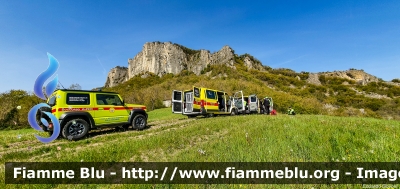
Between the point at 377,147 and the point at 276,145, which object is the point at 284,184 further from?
the point at 377,147

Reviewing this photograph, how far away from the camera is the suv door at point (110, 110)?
927 cm

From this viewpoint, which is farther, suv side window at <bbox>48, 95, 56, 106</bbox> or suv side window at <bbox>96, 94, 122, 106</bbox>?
suv side window at <bbox>96, 94, 122, 106</bbox>

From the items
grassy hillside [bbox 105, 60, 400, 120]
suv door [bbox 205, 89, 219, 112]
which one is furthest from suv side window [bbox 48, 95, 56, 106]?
grassy hillside [bbox 105, 60, 400, 120]

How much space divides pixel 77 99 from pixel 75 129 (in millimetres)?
1400

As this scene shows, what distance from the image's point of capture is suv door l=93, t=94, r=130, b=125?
9.27m

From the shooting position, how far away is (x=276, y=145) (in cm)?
474

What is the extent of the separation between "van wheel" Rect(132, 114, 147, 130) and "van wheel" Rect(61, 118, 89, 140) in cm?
248

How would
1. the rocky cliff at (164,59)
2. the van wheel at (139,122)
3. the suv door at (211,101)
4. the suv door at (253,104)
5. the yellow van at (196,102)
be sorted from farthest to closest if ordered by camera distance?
the rocky cliff at (164,59) < the suv door at (253,104) < the suv door at (211,101) < the yellow van at (196,102) < the van wheel at (139,122)

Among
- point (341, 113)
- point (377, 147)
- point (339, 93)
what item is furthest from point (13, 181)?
point (339, 93)

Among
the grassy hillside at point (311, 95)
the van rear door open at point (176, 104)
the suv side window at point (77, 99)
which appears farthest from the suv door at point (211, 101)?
the grassy hillside at point (311, 95)

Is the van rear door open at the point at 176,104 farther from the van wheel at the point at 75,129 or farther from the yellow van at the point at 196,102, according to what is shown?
the van wheel at the point at 75,129

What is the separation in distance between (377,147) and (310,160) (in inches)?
62.9

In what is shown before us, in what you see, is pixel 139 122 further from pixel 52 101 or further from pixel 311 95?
pixel 311 95

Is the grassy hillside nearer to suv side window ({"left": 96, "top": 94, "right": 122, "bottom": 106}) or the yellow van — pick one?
the yellow van
